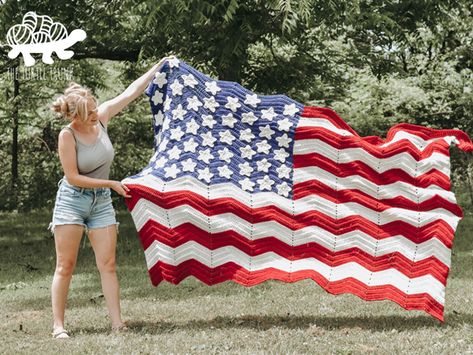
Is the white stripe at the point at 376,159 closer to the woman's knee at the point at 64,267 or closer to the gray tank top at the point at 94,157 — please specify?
the gray tank top at the point at 94,157

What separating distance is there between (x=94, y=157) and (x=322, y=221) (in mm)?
1774

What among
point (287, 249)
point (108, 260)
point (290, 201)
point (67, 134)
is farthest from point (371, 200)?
point (67, 134)

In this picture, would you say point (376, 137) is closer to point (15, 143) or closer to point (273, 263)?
point (273, 263)

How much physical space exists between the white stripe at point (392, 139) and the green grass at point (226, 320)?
1.38 meters

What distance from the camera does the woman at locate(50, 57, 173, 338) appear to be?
5.55 meters

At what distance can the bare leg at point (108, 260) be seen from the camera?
575 centimetres

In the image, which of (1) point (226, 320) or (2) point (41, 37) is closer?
(1) point (226, 320)

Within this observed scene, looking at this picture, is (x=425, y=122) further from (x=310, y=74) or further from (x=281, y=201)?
(x=281, y=201)

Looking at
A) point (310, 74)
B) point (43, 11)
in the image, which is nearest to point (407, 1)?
point (310, 74)

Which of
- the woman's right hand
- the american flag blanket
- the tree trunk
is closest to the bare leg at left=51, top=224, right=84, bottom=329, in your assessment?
the woman's right hand

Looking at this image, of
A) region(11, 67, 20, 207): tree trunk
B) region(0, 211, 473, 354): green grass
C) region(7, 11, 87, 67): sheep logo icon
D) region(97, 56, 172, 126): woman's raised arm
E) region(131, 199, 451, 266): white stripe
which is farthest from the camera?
region(11, 67, 20, 207): tree trunk

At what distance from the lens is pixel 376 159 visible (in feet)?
20.0

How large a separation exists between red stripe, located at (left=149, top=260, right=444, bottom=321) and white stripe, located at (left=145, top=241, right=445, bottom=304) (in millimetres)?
31

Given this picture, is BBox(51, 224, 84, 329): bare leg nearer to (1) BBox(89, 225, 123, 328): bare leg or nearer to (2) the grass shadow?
(1) BBox(89, 225, 123, 328): bare leg
